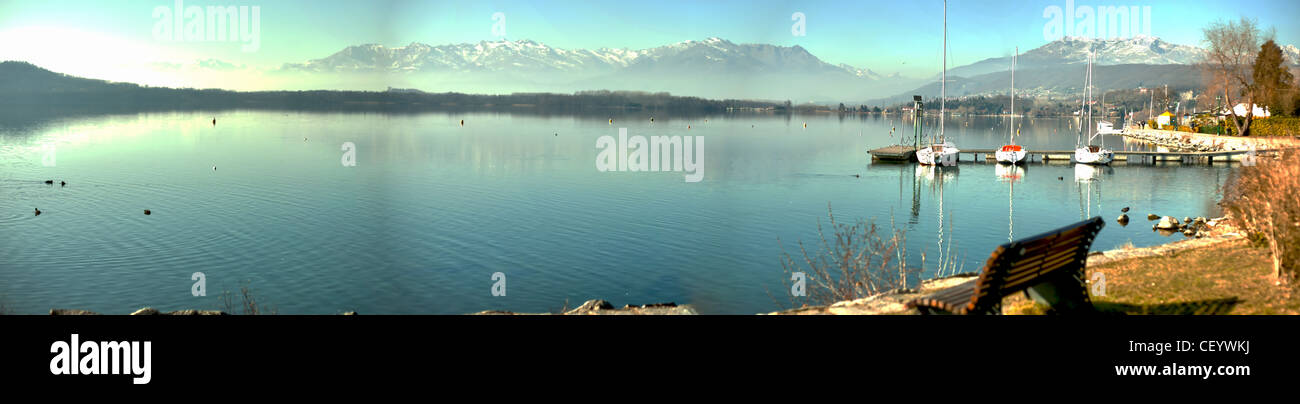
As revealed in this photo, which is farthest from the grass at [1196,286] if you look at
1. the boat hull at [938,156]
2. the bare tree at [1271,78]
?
the bare tree at [1271,78]

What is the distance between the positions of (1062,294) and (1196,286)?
2.76 meters

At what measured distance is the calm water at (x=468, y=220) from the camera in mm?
21312

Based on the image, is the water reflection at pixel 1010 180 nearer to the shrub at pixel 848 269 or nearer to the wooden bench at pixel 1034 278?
the shrub at pixel 848 269

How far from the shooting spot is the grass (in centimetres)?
915

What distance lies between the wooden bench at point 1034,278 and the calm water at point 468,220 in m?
10.6

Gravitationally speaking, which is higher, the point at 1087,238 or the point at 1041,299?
the point at 1087,238

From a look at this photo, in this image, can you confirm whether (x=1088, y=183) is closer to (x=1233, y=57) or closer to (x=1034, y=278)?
(x=1233, y=57)

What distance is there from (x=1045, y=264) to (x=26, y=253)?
28166 mm

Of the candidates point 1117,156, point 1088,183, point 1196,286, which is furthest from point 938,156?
point 1196,286

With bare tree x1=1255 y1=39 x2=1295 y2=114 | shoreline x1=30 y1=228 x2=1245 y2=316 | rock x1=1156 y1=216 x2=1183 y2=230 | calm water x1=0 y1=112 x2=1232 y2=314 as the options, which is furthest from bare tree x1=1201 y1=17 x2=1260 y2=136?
shoreline x1=30 y1=228 x2=1245 y2=316

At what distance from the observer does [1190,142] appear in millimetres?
74625
